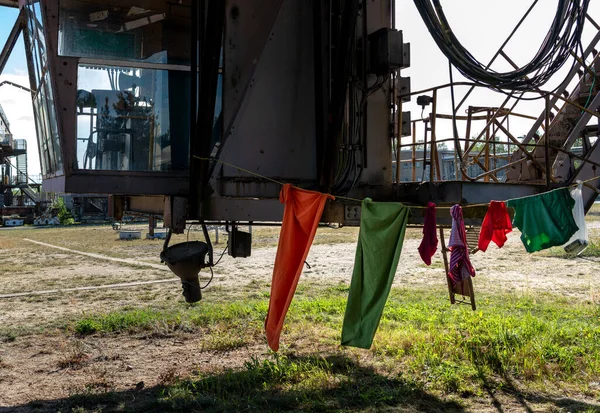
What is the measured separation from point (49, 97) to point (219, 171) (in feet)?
8.76

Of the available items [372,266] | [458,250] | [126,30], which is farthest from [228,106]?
[458,250]

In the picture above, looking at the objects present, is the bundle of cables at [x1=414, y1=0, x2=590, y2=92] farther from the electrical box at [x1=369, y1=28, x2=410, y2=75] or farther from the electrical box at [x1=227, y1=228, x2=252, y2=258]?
the electrical box at [x1=227, y1=228, x2=252, y2=258]

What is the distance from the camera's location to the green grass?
26.9 ft

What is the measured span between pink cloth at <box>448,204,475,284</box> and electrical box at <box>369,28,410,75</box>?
2250 millimetres

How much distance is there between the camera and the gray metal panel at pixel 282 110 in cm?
827

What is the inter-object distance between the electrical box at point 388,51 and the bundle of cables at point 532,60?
1.79 feet

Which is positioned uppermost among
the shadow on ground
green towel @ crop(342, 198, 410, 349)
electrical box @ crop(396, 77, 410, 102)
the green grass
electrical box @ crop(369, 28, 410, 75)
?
electrical box @ crop(369, 28, 410, 75)

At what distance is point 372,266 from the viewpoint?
7.32 metres

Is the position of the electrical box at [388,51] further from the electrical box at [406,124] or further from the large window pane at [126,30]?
the large window pane at [126,30]

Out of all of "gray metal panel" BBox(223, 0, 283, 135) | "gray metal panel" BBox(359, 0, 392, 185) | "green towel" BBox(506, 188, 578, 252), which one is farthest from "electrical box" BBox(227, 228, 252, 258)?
"green towel" BBox(506, 188, 578, 252)

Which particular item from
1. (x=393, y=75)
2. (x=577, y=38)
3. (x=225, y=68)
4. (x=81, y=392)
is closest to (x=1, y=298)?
(x=81, y=392)

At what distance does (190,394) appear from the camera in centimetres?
821

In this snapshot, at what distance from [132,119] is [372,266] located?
389cm

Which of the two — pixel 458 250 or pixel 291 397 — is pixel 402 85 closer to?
pixel 458 250
